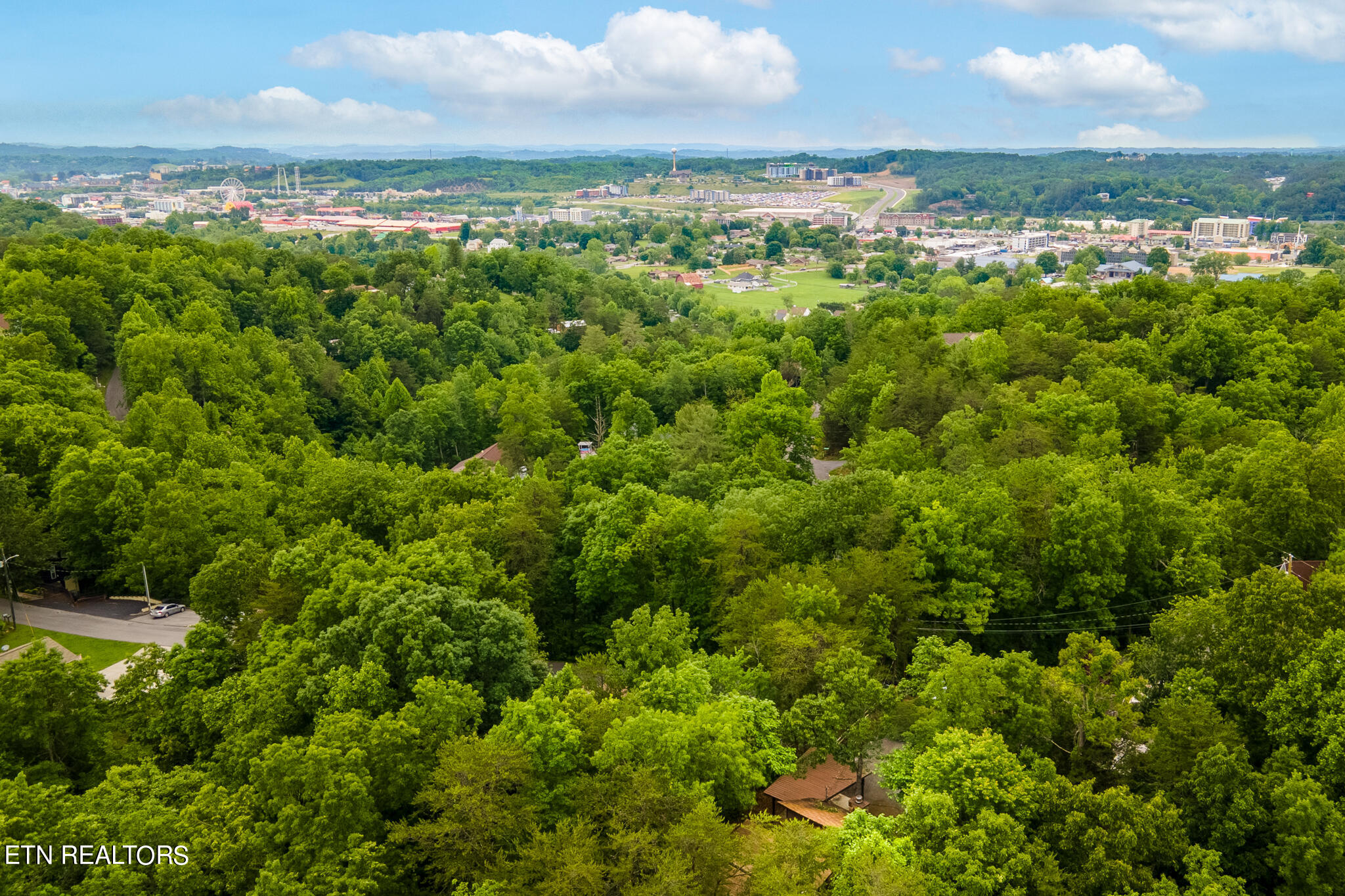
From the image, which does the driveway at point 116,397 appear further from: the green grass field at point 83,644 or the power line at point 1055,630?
the power line at point 1055,630

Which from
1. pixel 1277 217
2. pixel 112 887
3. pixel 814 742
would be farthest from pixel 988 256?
pixel 112 887

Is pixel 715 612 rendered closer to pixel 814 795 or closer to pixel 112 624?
pixel 814 795

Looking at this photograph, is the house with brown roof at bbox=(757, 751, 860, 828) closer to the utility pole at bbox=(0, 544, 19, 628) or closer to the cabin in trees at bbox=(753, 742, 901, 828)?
the cabin in trees at bbox=(753, 742, 901, 828)

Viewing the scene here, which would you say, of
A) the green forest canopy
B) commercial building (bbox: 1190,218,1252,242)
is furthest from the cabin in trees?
commercial building (bbox: 1190,218,1252,242)

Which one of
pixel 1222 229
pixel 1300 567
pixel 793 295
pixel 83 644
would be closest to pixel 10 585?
pixel 83 644

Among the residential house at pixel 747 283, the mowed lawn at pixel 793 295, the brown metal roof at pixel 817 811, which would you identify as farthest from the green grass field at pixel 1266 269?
the brown metal roof at pixel 817 811

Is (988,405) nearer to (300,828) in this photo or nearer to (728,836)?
(728,836)
